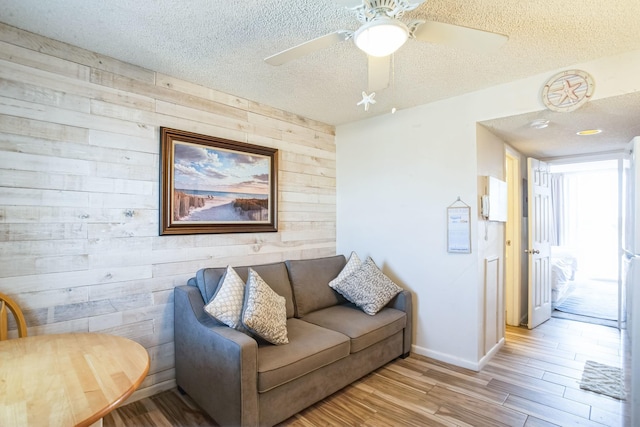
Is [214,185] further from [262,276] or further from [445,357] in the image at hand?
[445,357]

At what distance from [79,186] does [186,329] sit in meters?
1.20

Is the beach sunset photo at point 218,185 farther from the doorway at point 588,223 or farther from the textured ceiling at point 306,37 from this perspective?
the doorway at point 588,223

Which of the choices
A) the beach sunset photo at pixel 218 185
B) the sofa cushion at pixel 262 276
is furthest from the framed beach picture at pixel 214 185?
the sofa cushion at pixel 262 276

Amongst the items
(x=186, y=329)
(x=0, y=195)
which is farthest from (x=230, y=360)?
(x=0, y=195)

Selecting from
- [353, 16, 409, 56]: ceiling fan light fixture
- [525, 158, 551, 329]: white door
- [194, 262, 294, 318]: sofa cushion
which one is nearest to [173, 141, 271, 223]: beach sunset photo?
[194, 262, 294, 318]: sofa cushion

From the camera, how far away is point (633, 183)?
1905 millimetres

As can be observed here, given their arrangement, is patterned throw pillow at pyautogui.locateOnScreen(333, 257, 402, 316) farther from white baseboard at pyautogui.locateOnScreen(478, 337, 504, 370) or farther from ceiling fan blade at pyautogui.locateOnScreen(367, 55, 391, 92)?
ceiling fan blade at pyautogui.locateOnScreen(367, 55, 391, 92)

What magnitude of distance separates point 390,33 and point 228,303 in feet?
6.03

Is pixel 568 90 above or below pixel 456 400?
above

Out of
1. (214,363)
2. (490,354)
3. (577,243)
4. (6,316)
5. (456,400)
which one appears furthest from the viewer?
(577,243)

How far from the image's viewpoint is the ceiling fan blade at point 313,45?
5.04ft

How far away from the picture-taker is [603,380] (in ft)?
8.54

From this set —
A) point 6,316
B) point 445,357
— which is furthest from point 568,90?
point 6,316

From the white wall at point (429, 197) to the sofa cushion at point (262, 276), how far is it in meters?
1.11
